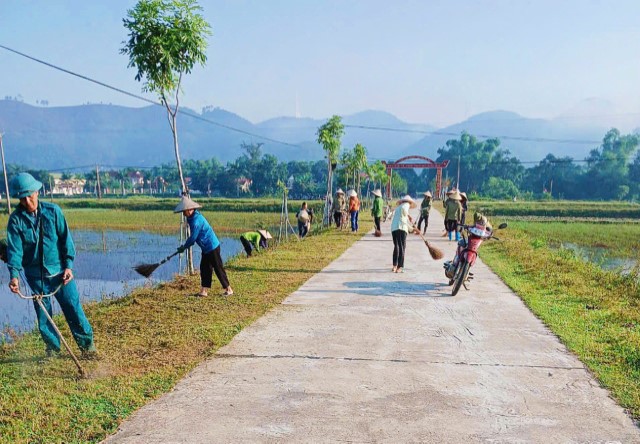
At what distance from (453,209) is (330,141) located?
8.12 metres

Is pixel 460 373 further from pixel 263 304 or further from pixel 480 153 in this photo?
pixel 480 153

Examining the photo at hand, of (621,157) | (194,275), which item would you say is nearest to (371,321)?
(194,275)

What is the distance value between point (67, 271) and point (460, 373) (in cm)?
333

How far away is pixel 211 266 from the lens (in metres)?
6.73

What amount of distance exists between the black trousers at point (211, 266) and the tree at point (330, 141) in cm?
1247

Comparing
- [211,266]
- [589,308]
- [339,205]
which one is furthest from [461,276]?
[339,205]

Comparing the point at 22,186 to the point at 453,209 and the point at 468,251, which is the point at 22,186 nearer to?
the point at 468,251

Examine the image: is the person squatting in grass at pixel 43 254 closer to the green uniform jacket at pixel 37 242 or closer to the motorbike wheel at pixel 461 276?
the green uniform jacket at pixel 37 242

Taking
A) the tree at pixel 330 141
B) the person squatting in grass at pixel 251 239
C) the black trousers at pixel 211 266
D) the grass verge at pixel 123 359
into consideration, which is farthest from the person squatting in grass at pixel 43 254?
the tree at pixel 330 141

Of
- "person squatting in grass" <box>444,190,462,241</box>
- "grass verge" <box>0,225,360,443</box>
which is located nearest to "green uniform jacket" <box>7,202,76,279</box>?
"grass verge" <box>0,225,360,443</box>

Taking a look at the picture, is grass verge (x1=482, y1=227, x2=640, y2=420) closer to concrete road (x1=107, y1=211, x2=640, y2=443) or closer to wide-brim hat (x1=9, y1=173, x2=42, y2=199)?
concrete road (x1=107, y1=211, x2=640, y2=443)

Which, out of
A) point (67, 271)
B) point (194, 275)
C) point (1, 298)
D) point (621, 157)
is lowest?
point (1, 298)

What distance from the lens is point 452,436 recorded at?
3146 mm

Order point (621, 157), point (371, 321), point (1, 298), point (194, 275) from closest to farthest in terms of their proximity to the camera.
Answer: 1. point (371, 321)
2. point (194, 275)
3. point (1, 298)
4. point (621, 157)
